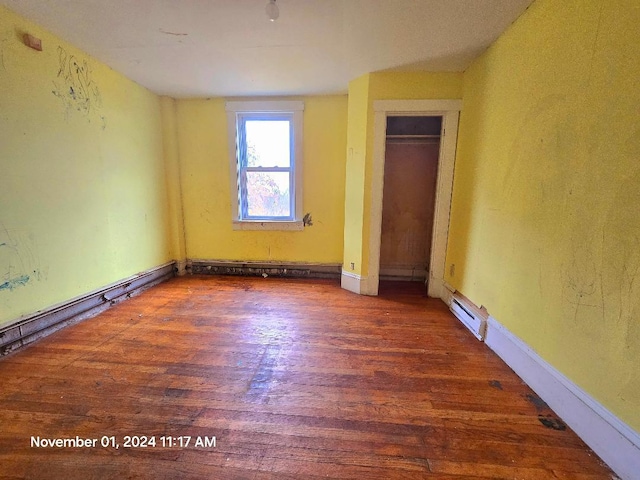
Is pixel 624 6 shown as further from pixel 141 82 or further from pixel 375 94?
pixel 141 82

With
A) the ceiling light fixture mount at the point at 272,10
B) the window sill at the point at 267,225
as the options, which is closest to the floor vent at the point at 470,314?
the window sill at the point at 267,225

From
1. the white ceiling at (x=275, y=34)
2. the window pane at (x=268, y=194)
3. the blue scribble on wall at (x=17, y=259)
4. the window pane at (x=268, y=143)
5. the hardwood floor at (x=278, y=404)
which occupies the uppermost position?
the white ceiling at (x=275, y=34)

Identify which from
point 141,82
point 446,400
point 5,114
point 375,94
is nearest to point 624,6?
point 375,94

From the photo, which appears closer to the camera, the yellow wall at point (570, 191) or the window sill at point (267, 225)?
the yellow wall at point (570, 191)

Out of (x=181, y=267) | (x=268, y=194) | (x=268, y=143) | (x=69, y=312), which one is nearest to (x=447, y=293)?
(x=268, y=194)

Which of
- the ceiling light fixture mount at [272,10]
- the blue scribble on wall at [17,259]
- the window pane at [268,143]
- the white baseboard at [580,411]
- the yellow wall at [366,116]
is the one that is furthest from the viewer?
the window pane at [268,143]

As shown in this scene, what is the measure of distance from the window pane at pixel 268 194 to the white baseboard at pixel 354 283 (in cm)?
121

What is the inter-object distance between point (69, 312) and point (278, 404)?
2.22m

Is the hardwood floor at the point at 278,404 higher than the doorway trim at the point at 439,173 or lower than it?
lower

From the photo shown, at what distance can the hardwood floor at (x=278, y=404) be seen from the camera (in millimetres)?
1178

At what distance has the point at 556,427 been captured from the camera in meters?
1.39

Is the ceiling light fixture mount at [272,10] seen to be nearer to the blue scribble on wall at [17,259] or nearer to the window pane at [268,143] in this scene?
the window pane at [268,143]

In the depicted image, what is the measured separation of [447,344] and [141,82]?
4230mm

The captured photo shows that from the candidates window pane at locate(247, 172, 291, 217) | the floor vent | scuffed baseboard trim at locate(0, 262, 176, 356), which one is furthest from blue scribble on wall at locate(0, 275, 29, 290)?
the floor vent
